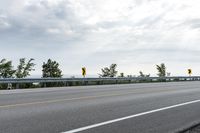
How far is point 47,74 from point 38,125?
248 feet

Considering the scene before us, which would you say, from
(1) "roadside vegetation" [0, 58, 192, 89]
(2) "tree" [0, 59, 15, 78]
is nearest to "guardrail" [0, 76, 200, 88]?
(1) "roadside vegetation" [0, 58, 192, 89]

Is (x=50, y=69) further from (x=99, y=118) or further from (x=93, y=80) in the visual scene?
(x=99, y=118)

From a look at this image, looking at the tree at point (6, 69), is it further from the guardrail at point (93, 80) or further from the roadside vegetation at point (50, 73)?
the guardrail at point (93, 80)

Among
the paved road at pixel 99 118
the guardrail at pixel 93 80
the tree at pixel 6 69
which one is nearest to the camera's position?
the paved road at pixel 99 118

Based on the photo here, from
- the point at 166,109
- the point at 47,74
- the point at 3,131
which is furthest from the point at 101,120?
the point at 47,74

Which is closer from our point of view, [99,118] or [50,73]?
[99,118]

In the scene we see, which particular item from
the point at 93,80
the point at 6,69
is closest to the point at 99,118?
the point at 93,80

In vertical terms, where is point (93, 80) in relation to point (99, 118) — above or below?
above

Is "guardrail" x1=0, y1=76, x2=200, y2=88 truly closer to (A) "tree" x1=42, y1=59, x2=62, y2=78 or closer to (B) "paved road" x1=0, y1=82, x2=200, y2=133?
(B) "paved road" x1=0, y1=82, x2=200, y2=133

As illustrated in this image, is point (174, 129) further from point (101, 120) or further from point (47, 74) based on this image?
point (47, 74)

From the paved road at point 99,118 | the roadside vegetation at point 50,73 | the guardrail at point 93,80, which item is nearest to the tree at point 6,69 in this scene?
the roadside vegetation at point 50,73

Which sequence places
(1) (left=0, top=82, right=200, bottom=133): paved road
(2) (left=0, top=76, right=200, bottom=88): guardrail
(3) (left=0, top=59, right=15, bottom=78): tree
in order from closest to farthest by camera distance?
(1) (left=0, top=82, right=200, bottom=133): paved road, (2) (left=0, top=76, right=200, bottom=88): guardrail, (3) (left=0, top=59, right=15, bottom=78): tree

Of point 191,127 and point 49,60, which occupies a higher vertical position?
point 49,60

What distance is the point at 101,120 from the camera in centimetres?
892
